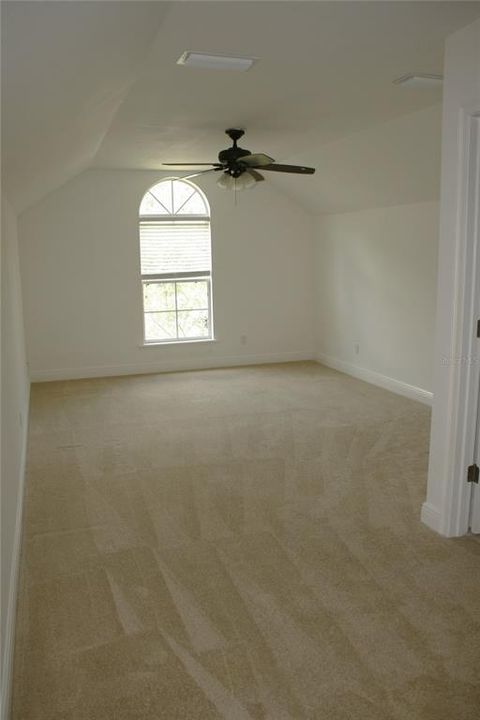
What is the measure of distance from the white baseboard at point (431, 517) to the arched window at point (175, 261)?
4780 mm

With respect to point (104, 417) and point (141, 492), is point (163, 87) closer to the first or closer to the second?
point (141, 492)

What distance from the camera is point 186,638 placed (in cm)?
233

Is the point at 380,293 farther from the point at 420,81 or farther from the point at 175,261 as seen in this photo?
the point at 420,81

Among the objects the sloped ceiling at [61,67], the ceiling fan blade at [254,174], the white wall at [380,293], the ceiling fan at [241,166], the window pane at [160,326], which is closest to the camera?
the sloped ceiling at [61,67]

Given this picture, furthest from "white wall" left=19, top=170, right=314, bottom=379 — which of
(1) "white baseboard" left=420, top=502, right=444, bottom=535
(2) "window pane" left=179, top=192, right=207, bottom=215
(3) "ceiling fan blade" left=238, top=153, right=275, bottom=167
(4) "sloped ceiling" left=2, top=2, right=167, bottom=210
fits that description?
(1) "white baseboard" left=420, top=502, right=444, bottom=535

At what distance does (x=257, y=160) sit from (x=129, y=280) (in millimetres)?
3158

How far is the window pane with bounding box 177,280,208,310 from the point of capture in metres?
7.51

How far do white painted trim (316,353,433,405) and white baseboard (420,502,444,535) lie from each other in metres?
2.30

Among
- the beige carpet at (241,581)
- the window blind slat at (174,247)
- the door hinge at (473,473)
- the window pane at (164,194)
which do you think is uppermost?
the window pane at (164,194)

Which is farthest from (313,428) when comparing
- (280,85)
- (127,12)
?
(127,12)

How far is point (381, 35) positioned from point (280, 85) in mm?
901

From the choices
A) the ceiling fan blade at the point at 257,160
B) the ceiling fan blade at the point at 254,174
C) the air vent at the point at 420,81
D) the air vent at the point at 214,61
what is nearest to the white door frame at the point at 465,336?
the air vent at the point at 420,81

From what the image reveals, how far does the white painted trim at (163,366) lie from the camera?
Answer: 704 centimetres

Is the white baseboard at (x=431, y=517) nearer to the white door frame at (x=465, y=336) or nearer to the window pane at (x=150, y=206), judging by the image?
the white door frame at (x=465, y=336)
